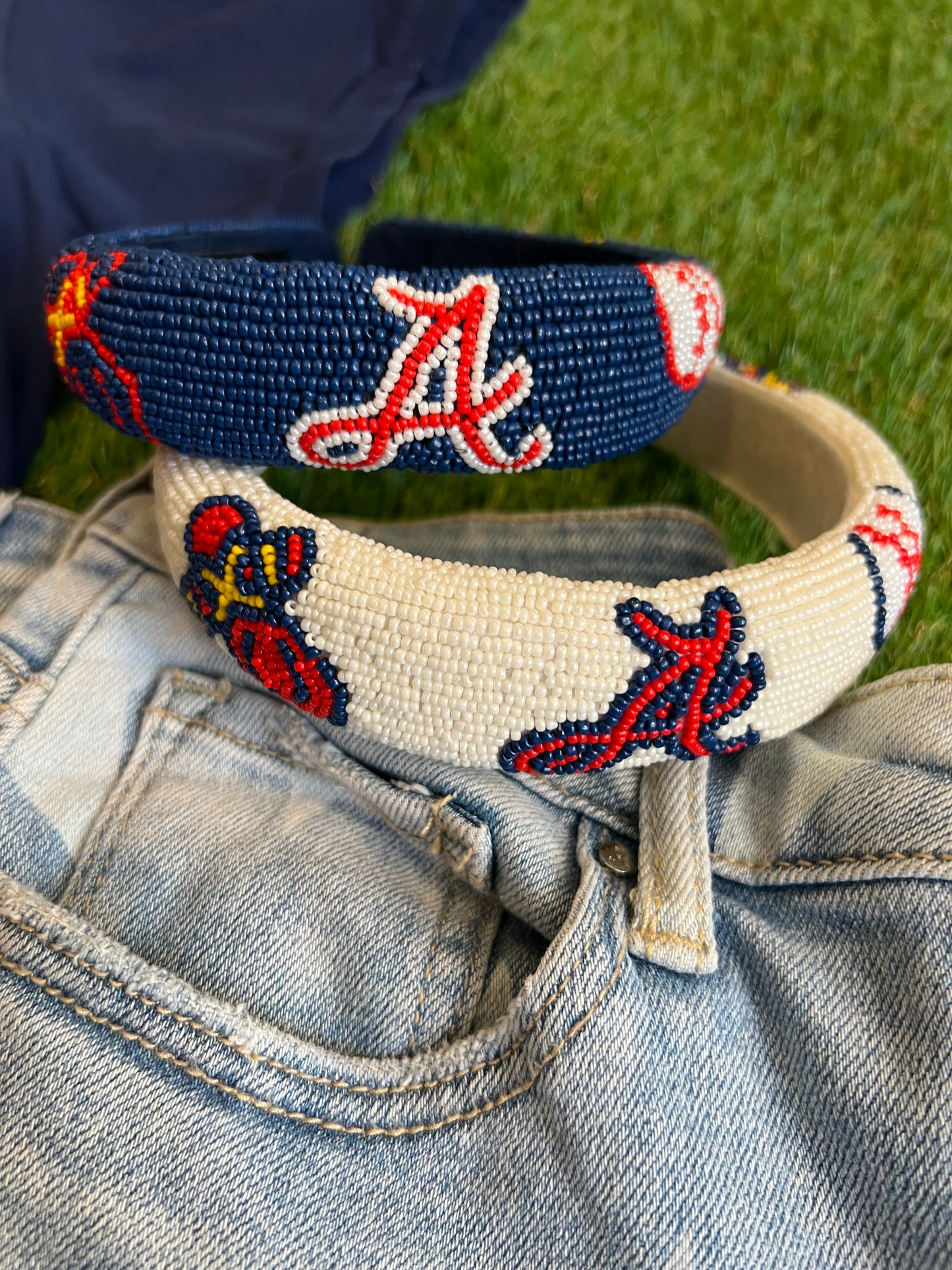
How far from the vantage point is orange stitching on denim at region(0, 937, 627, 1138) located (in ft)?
1.30

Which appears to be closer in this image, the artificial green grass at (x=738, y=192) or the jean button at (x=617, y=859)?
the jean button at (x=617, y=859)

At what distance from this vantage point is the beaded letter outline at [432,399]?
0.43 metres

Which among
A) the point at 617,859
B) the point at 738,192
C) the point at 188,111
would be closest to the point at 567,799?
the point at 617,859

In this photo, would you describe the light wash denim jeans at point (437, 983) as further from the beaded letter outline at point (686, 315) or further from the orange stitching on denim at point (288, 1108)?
the beaded letter outline at point (686, 315)

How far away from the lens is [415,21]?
820 mm

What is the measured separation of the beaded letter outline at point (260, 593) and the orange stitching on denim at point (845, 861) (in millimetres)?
232

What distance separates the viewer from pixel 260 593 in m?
0.44

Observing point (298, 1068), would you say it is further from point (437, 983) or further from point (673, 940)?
point (673, 940)

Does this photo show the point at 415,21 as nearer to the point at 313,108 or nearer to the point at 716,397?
the point at 313,108

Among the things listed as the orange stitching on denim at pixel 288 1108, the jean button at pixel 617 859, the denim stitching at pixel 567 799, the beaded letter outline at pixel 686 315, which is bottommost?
the orange stitching on denim at pixel 288 1108

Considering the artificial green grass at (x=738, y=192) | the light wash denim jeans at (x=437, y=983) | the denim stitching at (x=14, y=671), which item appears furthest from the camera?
the artificial green grass at (x=738, y=192)

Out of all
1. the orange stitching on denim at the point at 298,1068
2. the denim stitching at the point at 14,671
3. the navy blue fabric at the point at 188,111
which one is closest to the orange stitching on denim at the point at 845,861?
the orange stitching on denim at the point at 298,1068

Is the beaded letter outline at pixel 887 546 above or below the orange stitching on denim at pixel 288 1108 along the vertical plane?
above

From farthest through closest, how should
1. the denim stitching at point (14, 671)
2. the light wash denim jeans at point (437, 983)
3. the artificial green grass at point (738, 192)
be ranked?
the artificial green grass at point (738, 192)
the denim stitching at point (14, 671)
the light wash denim jeans at point (437, 983)
